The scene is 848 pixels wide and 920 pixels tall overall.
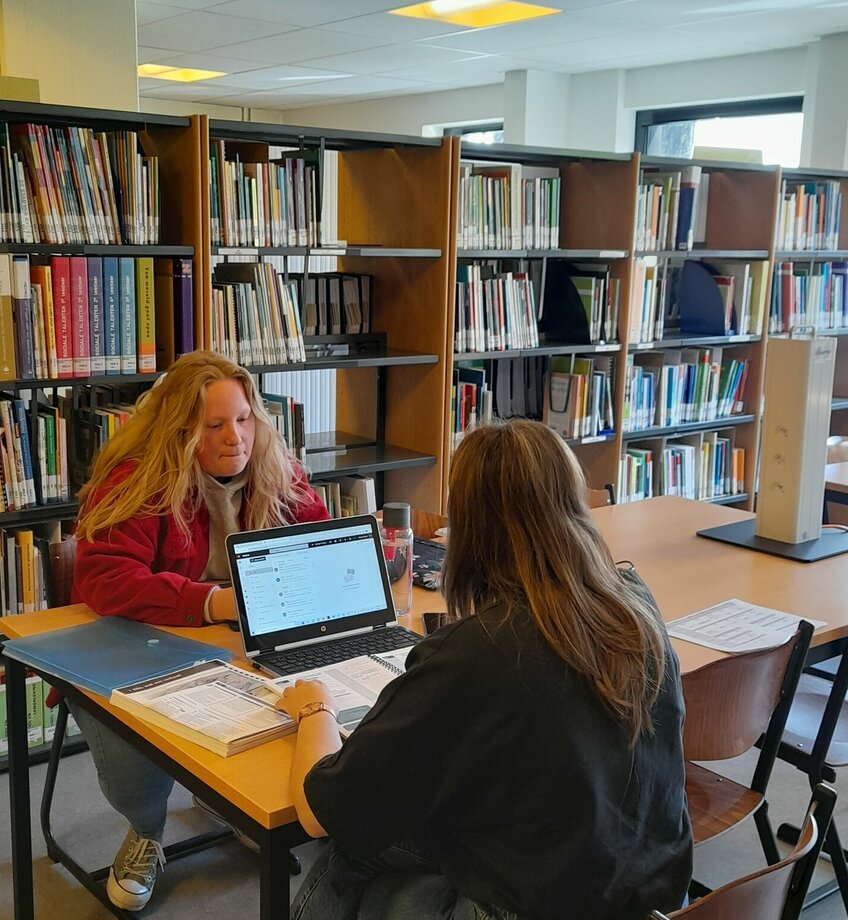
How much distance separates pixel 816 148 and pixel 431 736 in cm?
511

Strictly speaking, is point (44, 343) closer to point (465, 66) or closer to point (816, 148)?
point (816, 148)

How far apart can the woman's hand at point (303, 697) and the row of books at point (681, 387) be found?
8.90ft

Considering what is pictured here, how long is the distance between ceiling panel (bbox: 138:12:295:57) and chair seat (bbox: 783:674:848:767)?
4.64 metres

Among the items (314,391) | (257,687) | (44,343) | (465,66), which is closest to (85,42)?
(314,391)

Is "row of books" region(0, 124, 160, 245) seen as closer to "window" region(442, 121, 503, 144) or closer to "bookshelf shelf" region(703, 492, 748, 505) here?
"bookshelf shelf" region(703, 492, 748, 505)

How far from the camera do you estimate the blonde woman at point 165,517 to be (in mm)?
2020

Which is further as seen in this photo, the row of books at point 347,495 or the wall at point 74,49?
the wall at point 74,49

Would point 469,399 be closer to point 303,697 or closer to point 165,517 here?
point 165,517

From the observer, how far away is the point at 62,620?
2.04m

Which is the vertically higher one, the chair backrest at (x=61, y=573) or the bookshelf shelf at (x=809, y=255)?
the bookshelf shelf at (x=809, y=255)

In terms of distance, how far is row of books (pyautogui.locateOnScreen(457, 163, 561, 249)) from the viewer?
357 cm

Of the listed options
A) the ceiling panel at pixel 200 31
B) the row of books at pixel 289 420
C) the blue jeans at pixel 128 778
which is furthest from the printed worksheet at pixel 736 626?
the ceiling panel at pixel 200 31

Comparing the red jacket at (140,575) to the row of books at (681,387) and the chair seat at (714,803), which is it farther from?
the row of books at (681,387)

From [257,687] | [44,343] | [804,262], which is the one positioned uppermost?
[804,262]
